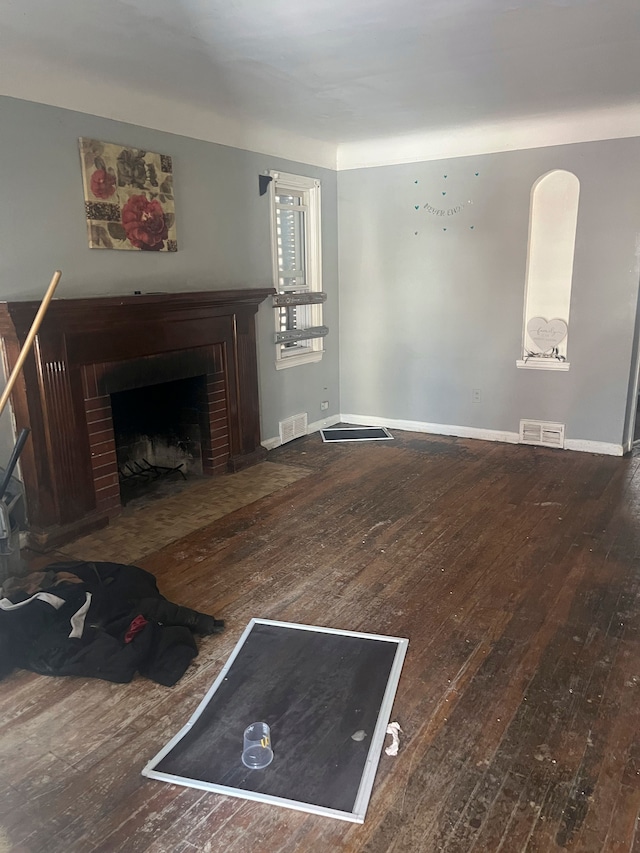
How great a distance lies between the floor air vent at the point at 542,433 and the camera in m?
5.08

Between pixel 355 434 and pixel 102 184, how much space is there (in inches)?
118

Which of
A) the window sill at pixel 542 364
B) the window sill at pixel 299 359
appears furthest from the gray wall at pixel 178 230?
the window sill at pixel 542 364

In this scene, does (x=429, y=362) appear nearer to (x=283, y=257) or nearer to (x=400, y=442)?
(x=400, y=442)

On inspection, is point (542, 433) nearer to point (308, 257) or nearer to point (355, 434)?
point (355, 434)

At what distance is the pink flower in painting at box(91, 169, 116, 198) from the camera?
11.5 feet

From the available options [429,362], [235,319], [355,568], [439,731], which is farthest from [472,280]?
[439,731]

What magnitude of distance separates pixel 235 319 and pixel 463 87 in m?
2.08

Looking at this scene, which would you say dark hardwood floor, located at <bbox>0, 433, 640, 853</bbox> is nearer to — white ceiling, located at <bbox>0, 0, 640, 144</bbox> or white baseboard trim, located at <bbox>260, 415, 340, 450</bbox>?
white baseboard trim, located at <bbox>260, 415, 340, 450</bbox>

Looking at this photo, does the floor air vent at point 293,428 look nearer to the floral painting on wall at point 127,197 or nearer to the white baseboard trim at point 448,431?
the white baseboard trim at point 448,431

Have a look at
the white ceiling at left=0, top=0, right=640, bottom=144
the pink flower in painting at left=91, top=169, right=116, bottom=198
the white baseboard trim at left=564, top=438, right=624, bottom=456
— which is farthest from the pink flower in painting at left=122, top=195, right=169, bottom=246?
the white baseboard trim at left=564, top=438, right=624, bottom=456

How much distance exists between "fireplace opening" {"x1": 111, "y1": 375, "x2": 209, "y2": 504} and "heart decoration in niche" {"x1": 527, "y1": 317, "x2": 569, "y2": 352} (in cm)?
268

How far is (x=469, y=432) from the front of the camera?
5480mm

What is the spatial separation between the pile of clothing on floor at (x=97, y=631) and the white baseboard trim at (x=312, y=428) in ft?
8.26

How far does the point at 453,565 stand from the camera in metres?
3.14
